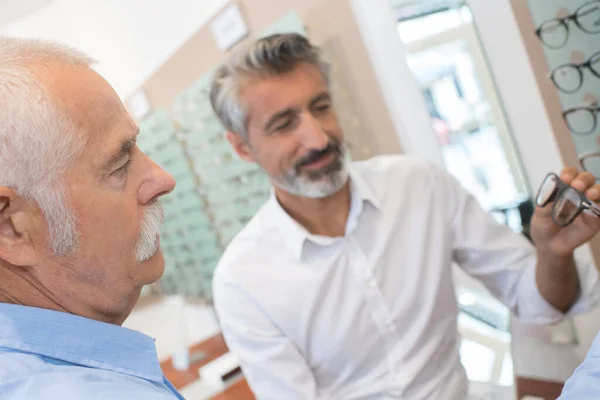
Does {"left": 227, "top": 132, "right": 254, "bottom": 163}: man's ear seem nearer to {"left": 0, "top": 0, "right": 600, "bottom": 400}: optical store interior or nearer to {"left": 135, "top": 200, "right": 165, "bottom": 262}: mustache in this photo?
{"left": 0, "top": 0, "right": 600, "bottom": 400}: optical store interior

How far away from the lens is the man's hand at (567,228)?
0.63 metres

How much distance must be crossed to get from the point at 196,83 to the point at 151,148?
792mm

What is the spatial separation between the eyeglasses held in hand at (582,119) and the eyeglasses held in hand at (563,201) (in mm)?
243

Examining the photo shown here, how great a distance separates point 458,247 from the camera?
0.92 meters

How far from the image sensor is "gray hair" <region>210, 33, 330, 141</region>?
3.05 feet

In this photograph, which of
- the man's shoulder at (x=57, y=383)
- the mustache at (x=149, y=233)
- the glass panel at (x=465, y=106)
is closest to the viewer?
the man's shoulder at (x=57, y=383)

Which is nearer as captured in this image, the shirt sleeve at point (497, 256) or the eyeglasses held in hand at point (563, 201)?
the eyeglasses held in hand at point (563, 201)

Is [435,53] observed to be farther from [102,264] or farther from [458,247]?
[102,264]

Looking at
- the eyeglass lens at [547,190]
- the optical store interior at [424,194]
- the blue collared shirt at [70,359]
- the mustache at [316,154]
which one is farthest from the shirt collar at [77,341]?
the eyeglass lens at [547,190]

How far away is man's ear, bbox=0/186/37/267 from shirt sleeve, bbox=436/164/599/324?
0.75 metres

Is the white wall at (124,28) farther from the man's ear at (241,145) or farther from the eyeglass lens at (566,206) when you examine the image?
the eyeglass lens at (566,206)

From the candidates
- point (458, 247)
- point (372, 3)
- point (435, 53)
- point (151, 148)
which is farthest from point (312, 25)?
point (151, 148)

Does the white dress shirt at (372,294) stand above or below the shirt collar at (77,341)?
below

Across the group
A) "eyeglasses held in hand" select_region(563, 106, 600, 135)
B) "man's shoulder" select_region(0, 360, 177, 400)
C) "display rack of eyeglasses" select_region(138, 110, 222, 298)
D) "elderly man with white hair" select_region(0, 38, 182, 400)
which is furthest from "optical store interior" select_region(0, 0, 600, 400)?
"display rack of eyeglasses" select_region(138, 110, 222, 298)
